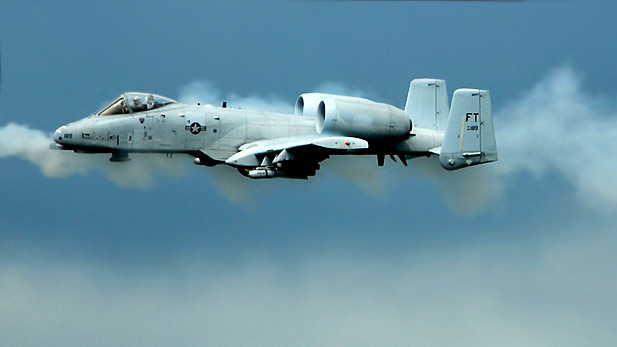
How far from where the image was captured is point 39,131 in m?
39.5

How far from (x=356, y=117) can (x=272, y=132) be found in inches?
78.6

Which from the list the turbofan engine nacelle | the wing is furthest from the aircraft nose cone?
the turbofan engine nacelle

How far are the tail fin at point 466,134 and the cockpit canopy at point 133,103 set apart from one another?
646 cm

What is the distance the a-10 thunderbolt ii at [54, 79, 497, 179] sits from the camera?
38688mm

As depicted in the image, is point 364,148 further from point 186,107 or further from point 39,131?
point 39,131

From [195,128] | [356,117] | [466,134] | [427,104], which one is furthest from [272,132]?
[466,134]

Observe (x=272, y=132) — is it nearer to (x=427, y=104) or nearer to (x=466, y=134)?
(x=427, y=104)

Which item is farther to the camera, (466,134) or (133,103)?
(466,134)

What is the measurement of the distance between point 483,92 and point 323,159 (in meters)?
4.00

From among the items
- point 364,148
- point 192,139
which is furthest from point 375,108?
point 192,139

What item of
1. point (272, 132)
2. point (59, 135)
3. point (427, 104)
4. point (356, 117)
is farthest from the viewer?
point (427, 104)

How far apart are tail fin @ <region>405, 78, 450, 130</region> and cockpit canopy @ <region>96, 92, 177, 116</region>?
6.11 m

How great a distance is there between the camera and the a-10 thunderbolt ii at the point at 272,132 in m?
38.7

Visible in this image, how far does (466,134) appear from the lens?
39656 millimetres
